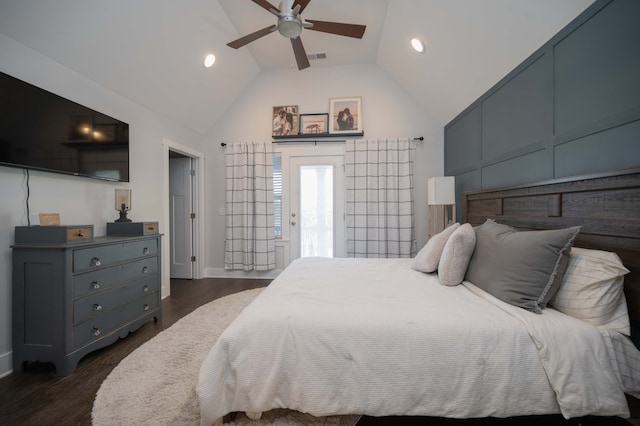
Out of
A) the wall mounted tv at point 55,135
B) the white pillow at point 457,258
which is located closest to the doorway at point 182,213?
the wall mounted tv at point 55,135

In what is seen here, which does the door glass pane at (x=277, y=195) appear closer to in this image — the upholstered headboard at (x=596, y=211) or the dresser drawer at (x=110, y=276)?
the dresser drawer at (x=110, y=276)

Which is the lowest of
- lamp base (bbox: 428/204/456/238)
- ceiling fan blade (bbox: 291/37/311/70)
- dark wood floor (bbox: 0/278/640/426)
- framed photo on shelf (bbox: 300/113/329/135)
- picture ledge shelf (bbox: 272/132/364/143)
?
dark wood floor (bbox: 0/278/640/426)

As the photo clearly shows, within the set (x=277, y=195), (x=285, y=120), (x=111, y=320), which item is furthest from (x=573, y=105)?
(x=111, y=320)

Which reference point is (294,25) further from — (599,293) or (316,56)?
(599,293)

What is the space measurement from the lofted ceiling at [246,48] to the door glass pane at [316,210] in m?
1.66

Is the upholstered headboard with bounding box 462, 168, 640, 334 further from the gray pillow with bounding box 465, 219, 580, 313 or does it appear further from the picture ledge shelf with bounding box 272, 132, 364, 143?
the picture ledge shelf with bounding box 272, 132, 364, 143

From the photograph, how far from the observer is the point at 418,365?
1.07 m

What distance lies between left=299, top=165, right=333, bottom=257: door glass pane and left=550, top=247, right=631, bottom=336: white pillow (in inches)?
118

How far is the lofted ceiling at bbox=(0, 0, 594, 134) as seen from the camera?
1857mm

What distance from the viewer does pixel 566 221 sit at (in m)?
1.59

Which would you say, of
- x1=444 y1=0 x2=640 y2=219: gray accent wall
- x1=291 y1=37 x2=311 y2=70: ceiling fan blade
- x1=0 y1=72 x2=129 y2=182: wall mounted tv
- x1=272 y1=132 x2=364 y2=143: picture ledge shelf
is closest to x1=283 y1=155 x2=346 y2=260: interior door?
x1=272 y1=132 x2=364 y2=143: picture ledge shelf

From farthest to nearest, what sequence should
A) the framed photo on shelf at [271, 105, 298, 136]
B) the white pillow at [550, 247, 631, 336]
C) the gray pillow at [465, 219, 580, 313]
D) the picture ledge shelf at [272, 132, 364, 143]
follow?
1. the framed photo on shelf at [271, 105, 298, 136]
2. the picture ledge shelf at [272, 132, 364, 143]
3. the gray pillow at [465, 219, 580, 313]
4. the white pillow at [550, 247, 631, 336]

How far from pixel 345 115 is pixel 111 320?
3.69 m

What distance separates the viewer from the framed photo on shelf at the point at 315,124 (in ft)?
13.0
